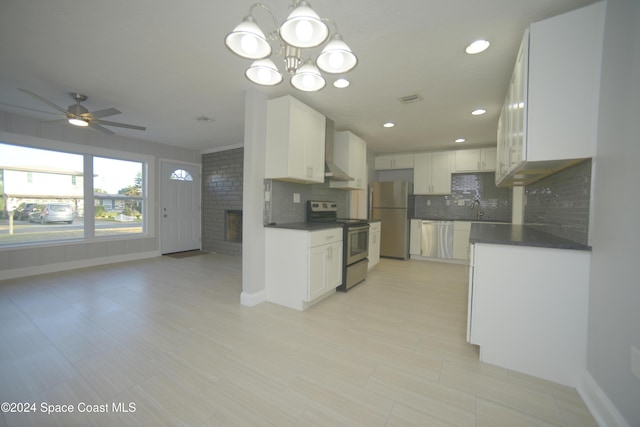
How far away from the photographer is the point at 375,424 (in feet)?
3.98

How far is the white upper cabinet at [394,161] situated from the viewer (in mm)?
5469

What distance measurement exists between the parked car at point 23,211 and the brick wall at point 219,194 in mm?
2772

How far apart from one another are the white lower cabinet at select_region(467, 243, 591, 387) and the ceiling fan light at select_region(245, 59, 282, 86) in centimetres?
185

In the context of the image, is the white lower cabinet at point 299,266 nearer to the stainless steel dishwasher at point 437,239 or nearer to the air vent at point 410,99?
the air vent at point 410,99

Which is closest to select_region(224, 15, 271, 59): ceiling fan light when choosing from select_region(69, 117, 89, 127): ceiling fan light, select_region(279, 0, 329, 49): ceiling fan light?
select_region(279, 0, 329, 49): ceiling fan light

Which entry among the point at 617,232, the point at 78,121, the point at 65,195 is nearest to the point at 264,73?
the point at 617,232

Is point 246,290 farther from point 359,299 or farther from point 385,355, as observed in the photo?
point 385,355

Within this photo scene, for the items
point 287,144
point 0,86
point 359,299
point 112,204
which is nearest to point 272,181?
point 287,144

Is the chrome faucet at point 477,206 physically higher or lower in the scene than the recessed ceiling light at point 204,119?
lower

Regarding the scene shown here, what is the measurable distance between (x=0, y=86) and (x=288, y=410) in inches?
174

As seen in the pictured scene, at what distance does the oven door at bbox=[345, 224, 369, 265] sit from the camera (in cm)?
313

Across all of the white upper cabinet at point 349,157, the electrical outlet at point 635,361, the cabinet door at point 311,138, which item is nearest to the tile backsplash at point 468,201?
the white upper cabinet at point 349,157

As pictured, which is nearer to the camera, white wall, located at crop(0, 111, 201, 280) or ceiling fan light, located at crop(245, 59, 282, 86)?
ceiling fan light, located at crop(245, 59, 282, 86)

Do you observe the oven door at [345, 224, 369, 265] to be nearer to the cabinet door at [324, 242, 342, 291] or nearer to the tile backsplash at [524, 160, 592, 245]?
the cabinet door at [324, 242, 342, 291]
